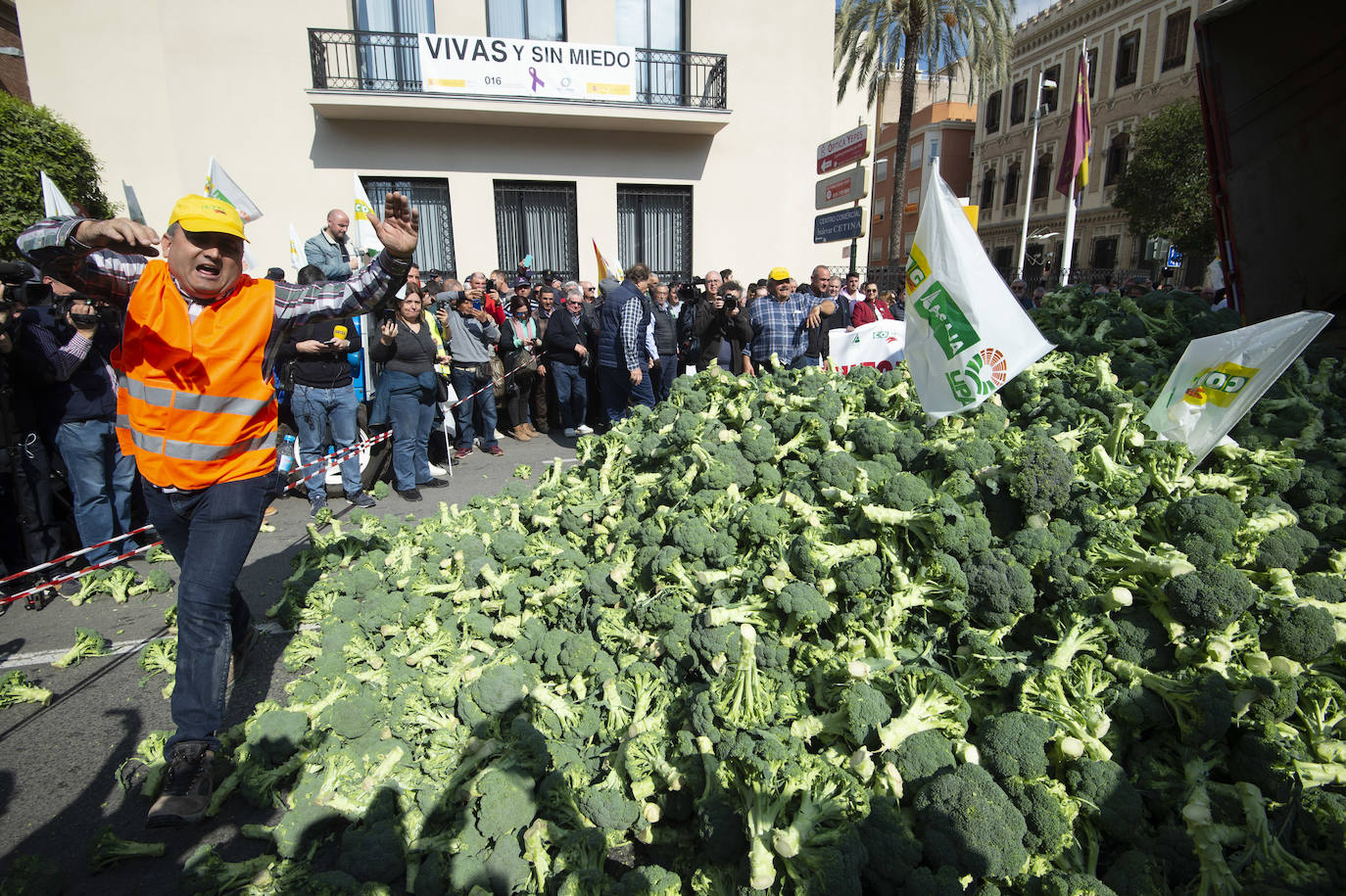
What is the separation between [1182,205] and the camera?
72.8ft

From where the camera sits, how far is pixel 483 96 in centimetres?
1435

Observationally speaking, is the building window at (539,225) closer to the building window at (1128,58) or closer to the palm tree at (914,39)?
the palm tree at (914,39)

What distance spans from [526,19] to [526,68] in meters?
1.52

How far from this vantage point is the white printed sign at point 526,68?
46.4ft


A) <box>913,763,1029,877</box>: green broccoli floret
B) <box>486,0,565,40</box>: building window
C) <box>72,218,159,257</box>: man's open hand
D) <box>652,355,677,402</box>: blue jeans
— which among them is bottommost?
<box>913,763,1029,877</box>: green broccoli floret

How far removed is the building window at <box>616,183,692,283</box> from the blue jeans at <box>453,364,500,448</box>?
25.6 feet

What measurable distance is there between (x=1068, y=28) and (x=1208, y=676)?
153 ft

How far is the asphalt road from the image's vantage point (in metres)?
2.92

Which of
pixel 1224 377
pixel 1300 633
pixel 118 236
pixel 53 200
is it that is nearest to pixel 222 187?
pixel 53 200

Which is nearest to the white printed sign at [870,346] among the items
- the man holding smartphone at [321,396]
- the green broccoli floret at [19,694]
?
the man holding smartphone at [321,396]

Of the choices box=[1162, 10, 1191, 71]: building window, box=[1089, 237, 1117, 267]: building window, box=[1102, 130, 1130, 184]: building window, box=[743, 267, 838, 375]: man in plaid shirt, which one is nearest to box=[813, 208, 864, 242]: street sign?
box=[743, 267, 838, 375]: man in plaid shirt

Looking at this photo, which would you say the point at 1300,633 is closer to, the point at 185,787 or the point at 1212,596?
the point at 1212,596

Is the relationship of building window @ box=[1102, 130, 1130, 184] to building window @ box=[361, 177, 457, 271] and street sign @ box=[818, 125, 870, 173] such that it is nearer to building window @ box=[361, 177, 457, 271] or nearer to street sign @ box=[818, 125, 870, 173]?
street sign @ box=[818, 125, 870, 173]

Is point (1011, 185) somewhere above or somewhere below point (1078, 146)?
above
